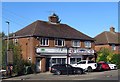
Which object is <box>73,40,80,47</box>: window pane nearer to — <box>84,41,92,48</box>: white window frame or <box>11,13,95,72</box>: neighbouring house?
<box>11,13,95,72</box>: neighbouring house

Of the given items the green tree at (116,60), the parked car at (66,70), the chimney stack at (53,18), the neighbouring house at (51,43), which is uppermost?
the chimney stack at (53,18)

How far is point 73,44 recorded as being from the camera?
51125 mm

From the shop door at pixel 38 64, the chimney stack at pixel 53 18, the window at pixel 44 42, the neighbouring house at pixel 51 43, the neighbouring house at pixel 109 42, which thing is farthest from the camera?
the neighbouring house at pixel 109 42

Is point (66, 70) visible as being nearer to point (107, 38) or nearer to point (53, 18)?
point (53, 18)

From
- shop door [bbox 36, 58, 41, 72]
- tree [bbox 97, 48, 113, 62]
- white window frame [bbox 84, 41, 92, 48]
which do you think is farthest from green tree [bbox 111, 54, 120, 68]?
shop door [bbox 36, 58, 41, 72]

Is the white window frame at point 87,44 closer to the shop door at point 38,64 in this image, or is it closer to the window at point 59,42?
the window at point 59,42

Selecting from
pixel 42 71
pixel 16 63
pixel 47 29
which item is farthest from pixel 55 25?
pixel 16 63

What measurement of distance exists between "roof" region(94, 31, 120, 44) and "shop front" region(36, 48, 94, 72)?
1351cm

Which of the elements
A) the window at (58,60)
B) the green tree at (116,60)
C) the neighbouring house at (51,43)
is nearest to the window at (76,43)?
the neighbouring house at (51,43)

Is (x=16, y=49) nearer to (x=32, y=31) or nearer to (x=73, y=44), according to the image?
(x=32, y=31)

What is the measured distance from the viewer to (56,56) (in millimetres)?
47188

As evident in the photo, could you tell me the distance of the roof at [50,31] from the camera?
46784 millimetres

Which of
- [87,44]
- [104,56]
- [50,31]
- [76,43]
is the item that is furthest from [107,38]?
[50,31]

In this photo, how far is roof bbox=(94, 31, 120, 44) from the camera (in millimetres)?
65875
